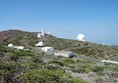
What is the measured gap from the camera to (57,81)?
35.9 feet

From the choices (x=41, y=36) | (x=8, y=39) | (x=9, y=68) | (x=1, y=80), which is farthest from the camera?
(x=41, y=36)

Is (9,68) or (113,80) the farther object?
(113,80)

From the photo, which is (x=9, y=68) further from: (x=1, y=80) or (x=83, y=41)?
(x=83, y=41)

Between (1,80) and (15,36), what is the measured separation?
7528cm

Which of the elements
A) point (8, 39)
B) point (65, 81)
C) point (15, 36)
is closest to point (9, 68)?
point (65, 81)

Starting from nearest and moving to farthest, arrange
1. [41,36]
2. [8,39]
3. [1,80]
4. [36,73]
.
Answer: [1,80] → [36,73] → [8,39] → [41,36]

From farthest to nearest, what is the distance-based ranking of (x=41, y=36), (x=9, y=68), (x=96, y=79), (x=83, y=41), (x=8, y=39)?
(x=83, y=41) → (x=41, y=36) → (x=8, y=39) → (x=96, y=79) → (x=9, y=68)

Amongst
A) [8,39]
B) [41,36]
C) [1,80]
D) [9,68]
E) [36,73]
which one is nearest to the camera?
[1,80]

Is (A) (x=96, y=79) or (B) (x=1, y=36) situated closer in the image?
(A) (x=96, y=79)

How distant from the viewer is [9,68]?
11953 mm

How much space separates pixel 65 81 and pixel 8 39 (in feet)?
227

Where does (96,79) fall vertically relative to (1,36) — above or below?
below

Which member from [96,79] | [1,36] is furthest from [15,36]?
[96,79]

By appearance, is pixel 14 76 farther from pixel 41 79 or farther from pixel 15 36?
pixel 15 36
